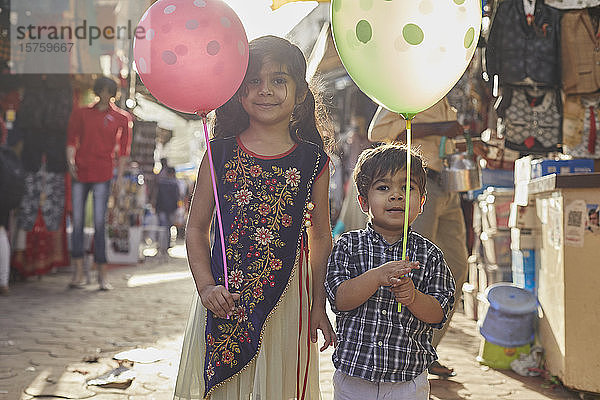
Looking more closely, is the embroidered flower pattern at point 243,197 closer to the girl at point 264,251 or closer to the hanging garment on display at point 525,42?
the girl at point 264,251

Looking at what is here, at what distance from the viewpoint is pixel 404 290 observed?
182 cm

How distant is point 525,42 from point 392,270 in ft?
10.9

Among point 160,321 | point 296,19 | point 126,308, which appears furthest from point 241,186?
point 126,308

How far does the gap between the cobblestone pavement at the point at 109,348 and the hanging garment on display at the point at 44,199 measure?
27.5 inches

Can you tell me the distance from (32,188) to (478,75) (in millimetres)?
4799

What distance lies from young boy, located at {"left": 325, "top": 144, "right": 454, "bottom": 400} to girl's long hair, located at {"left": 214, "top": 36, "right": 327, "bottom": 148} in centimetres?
31

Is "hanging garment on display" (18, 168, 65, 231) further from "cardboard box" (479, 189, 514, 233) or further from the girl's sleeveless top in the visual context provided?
the girl's sleeveless top

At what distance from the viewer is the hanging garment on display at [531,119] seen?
4.69 meters

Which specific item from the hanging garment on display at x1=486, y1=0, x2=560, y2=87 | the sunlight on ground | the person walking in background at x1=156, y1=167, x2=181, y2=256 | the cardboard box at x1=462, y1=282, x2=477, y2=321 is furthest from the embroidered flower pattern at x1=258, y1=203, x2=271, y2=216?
the person walking in background at x1=156, y1=167, x2=181, y2=256

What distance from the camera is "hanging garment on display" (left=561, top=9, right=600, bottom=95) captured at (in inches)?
177

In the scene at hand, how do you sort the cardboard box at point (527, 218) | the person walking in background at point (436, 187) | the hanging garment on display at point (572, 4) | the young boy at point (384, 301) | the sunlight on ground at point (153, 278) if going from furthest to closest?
1. the sunlight on ground at point (153, 278)
2. the hanging garment on display at point (572, 4)
3. the cardboard box at point (527, 218)
4. the person walking in background at point (436, 187)
5. the young boy at point (384, 301)

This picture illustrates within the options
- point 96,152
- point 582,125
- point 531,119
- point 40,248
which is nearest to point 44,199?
point 40,248

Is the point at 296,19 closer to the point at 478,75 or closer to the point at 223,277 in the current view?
the point at 478,75

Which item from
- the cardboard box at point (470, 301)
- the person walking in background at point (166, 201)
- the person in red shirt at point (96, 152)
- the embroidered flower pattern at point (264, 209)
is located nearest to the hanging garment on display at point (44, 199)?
the person in red shirt at point (96, 152)
